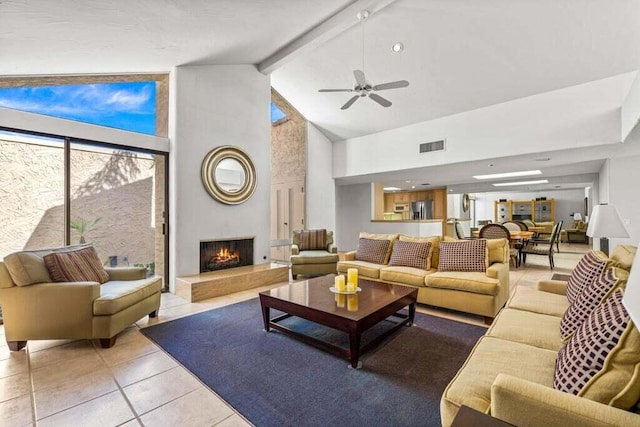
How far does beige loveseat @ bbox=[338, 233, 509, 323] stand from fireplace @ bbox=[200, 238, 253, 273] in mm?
2355

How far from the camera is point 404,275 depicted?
3.79m

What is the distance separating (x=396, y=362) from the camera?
2.37m

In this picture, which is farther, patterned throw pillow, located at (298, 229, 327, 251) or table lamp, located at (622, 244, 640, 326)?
patterned throw pillow, located at (298, 229, 327, 251)

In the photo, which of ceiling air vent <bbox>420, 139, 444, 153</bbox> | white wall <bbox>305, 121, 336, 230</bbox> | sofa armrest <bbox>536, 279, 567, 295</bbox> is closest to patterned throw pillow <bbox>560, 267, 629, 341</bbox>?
sofa armrest <bbox>536, 279, 567, 295</bbox>

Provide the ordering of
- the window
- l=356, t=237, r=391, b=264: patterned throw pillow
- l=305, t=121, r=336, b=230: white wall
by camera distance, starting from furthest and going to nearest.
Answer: l=305, t=121, r=336, b=230: white wall, l=356, t=237, r=391, b=264: patterned throw pillow, the window

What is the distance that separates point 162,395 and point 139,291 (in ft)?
4.45

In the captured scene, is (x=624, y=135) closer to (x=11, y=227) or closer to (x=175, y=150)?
(x=175, y=150)

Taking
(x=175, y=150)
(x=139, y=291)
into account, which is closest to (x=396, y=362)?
(x=139, y=291)

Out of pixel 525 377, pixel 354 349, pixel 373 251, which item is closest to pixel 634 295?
pixel 525 377

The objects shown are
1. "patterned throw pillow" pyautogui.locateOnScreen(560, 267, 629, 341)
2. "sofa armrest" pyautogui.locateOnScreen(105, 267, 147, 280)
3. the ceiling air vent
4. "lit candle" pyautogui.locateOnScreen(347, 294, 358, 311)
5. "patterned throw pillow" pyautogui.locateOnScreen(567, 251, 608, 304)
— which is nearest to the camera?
"patterned throw pillow" pyautogui.locateOnScreen(560, 267, 629, 341)

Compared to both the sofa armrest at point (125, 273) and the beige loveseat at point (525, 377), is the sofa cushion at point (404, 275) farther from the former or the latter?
the sofa armrest at point (125, 273)

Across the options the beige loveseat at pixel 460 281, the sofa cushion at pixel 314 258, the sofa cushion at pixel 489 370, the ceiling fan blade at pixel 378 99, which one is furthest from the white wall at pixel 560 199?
the sofa cushion at pixel 489 370

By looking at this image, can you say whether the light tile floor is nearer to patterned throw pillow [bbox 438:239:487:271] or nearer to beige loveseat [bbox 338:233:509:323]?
beige loveseat [bbox 338:233:509:323]

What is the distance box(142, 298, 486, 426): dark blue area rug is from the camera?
1793 mm
